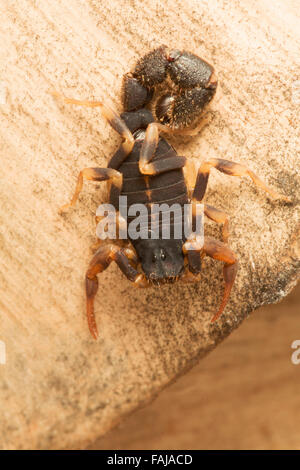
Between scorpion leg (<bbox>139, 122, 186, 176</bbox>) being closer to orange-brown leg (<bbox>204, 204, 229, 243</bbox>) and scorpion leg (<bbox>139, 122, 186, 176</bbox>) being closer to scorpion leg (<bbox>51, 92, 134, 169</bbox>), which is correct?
scorpion leg (<bbox>51, 92, 134, 169</bbox>)

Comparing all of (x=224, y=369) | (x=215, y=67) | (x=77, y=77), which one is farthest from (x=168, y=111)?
(x=224, y=369)

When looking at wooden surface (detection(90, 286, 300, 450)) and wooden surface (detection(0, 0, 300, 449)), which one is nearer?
wooden surface (detection(0, 0, 300, 449))

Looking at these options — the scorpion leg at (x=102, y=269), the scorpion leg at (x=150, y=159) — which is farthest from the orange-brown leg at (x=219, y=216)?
the scorpion leg at (x=102, y=269)

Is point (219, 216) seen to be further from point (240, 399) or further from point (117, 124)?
point (240, 399)

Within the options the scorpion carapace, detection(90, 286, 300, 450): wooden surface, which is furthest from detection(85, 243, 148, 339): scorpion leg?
detection(90, 286, 300, 450): wooden surface

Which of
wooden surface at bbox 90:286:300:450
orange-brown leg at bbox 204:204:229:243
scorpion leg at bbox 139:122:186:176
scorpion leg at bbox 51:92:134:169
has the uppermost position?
scorpion leg at bbox 51:92:134:169

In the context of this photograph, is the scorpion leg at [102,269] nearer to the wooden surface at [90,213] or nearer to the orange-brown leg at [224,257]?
the wooden surface at [90,213]
